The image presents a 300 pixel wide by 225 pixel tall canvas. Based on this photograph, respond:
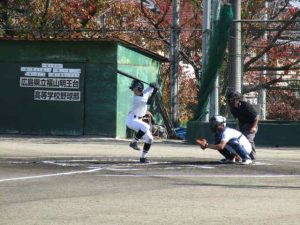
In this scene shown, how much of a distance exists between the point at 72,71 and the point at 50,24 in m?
7.94

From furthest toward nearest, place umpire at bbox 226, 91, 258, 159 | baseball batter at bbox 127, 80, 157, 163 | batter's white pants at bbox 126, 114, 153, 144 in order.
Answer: umpire at bbox 226, 91, 258, 159 < baseball batter at bbox 127, 80, 157, 163 < batter's white pants at bbox 126, 114, 153, 144

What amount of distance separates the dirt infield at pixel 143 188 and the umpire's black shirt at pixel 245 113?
35.6 inches

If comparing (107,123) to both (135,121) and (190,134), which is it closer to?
(190,134)

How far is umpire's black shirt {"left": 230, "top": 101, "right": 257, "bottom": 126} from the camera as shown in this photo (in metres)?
16.8

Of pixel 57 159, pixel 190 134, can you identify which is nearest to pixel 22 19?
pixel 190 134

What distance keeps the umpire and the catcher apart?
483 millimetres

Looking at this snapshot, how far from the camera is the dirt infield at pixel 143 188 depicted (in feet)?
31.3

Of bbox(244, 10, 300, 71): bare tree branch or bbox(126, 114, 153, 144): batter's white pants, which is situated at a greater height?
bbox(244, 10, 300, 71): bare tree branch

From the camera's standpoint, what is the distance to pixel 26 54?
2627cm

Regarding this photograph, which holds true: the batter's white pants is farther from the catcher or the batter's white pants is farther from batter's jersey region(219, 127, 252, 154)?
batter's jersey region(219, 127, 252, 154)

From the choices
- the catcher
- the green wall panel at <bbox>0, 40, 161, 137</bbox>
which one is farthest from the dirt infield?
the green wall panel at <bbox>0, 40, 161, 137</bbox>

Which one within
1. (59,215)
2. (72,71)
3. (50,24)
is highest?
(50,24)

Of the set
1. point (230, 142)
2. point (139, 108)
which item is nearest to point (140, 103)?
point (139, 108)

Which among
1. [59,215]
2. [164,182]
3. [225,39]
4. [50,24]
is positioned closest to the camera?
[59,215]
